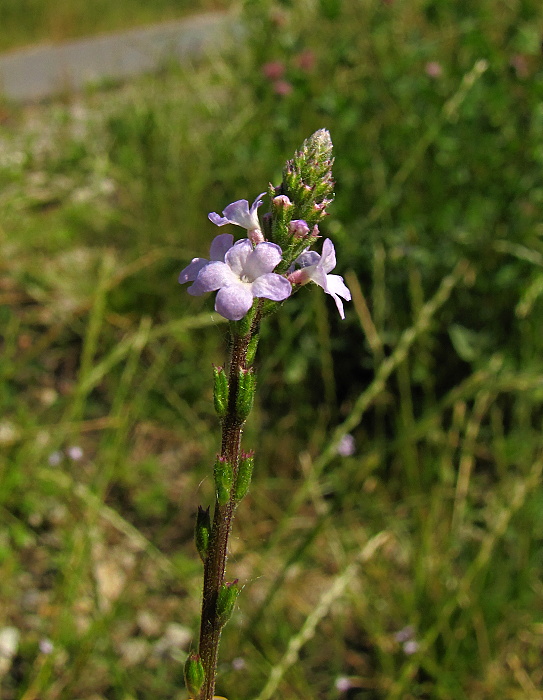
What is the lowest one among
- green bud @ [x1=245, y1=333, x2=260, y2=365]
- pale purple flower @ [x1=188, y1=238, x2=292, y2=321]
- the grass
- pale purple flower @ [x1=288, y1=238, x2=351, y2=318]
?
the grass

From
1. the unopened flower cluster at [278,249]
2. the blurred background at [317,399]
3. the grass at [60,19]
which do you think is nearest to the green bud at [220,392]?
the unopened flower cluster at [278,249]

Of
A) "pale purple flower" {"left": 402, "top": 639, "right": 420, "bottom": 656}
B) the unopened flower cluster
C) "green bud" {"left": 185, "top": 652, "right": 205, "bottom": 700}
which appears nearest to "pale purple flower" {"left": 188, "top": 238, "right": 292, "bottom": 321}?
the unopened flower cluster

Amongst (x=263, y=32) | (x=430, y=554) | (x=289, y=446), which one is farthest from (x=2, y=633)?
→ (x=263, y=32)

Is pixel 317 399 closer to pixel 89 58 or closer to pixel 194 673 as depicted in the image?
pixel 194 673

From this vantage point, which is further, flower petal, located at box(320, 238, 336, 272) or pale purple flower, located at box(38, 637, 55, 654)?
pale purple flower, located at box(38, 637, 55, 654)

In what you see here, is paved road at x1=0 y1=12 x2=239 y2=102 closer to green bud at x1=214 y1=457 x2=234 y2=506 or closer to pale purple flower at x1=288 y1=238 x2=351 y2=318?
pale purple flower at x1=288 y1=238 x2=351 y2=318

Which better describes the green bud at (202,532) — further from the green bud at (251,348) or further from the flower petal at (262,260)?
the flower petal at (262,260)

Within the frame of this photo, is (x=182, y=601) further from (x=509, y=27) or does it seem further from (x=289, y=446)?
(x=509, y=27)
